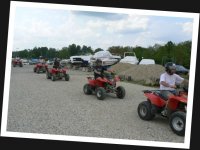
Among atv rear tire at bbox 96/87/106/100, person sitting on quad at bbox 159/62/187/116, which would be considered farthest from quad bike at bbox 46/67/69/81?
person sitting on quad at bbox 159/62/187/116

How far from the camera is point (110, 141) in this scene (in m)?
7.04

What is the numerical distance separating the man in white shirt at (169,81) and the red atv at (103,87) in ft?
10.8

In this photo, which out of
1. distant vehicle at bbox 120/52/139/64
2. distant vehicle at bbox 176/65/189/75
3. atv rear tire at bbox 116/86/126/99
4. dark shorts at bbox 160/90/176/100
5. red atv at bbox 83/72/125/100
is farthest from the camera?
distant vehicle at bbox 120/52/139/64

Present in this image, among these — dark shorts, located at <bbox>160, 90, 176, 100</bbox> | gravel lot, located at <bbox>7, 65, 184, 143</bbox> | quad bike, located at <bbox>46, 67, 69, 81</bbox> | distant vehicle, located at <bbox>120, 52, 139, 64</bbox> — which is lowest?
gravel lot, located at <bbox>7, 65, 184, 143</bbox>

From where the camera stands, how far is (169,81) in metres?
8.10

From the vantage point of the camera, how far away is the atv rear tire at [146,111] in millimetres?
8198

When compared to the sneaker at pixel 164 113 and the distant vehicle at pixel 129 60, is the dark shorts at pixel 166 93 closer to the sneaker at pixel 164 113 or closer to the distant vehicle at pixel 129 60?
the sneaker at pixel 164 113

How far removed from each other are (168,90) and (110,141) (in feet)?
7.03

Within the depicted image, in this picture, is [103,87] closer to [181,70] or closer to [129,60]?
[181,70]

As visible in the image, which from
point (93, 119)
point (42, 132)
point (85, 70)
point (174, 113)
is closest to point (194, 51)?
point (174, 113)

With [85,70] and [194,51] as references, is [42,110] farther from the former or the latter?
[85,70]

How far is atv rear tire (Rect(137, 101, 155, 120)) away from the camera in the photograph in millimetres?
8198

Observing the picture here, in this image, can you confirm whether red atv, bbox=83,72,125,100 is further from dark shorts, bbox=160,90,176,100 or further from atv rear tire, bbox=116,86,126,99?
dark shorts, bbox=160,90,176,100

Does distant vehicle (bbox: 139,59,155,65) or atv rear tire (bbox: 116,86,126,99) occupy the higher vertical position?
distant vehicle (bbox: 139,59,155,65)
